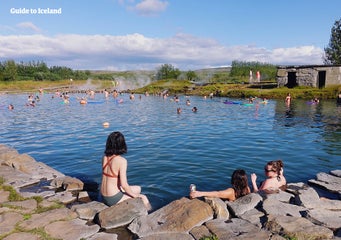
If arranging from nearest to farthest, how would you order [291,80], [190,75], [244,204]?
[244,204] → [291,80] → [190,75]

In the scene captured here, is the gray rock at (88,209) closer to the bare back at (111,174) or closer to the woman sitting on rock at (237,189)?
the bare back at (111,174)

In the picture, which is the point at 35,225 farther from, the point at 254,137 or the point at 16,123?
the point at 16,123

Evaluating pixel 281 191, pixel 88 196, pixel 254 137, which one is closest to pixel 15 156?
pixel 88 196

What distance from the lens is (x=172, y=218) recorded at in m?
6.30

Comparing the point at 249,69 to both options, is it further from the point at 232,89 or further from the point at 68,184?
the point at 68,184

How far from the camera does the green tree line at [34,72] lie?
330 feet

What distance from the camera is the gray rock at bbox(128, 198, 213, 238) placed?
19.7 ft

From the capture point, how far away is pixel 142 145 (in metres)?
15.9

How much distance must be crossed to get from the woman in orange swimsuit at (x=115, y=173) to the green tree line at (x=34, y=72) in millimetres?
107793

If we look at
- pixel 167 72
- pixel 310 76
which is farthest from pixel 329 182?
pixel 167 72

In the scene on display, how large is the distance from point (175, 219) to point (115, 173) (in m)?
1.76

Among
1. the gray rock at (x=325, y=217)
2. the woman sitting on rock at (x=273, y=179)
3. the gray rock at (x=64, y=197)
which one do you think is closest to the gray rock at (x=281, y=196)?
the woman sitting on rock at (x=273, y=179)

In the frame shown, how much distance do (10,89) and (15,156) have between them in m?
89.1

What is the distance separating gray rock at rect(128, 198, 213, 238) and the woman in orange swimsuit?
0.88m
